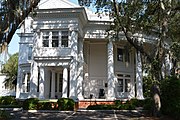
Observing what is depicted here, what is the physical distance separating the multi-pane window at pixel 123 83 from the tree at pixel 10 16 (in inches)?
709

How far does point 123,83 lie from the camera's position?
29234 millimetres

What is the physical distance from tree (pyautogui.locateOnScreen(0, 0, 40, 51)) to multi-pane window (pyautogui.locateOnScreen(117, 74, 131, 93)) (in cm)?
1800

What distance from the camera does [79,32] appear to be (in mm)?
24500

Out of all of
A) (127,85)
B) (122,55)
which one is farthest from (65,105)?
(122,55)

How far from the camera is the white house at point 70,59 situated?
76.9 feet

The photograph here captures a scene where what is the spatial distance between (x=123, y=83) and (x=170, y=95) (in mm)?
13225

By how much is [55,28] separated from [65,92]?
6187 mm

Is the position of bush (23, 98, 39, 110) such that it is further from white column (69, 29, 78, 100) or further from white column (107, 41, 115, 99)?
white column (107, 41, 115, 99)

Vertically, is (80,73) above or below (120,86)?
above

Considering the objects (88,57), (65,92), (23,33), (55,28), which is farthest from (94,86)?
(23,33)

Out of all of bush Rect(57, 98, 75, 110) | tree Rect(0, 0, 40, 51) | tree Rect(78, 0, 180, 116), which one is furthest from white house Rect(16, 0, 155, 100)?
tree Rect(0, 0, 40, 51)

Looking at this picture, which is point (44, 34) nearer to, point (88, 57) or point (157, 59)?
point (88, 57)

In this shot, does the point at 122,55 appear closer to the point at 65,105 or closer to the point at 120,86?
the point at 120,86

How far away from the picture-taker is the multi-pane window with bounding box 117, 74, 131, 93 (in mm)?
28989
